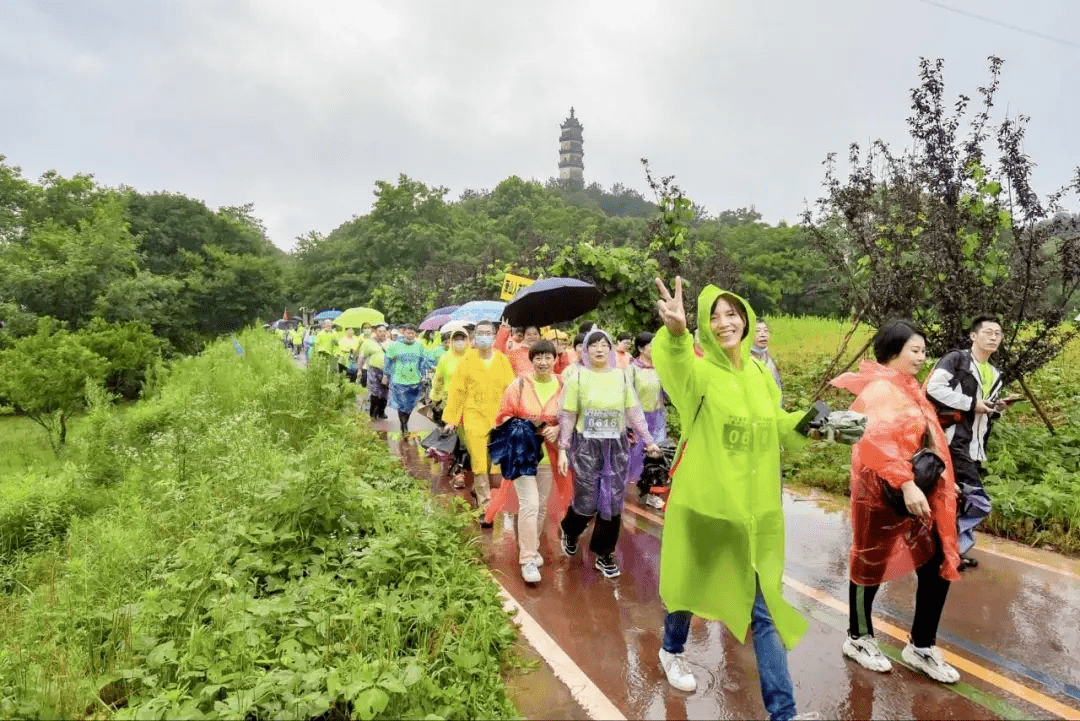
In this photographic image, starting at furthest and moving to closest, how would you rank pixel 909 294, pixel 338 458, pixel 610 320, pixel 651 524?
pixel 610 320
pixel 909 294
pixel 651 524
pixel 338 458

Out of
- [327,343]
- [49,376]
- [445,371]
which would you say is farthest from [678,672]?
[327,343]

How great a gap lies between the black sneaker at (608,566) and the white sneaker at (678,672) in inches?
54.8

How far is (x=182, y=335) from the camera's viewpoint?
2209 cm

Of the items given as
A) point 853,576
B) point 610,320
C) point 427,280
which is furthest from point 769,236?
point 853,576

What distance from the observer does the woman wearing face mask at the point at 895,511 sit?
129 inches

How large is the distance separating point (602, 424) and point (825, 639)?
1910mm

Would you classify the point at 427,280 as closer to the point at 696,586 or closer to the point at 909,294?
the point at 909,294

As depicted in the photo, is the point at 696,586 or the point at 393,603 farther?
the point at 393,603

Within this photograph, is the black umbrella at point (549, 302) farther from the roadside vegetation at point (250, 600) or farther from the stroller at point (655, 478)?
the roadside vegetation at point (250, 600)

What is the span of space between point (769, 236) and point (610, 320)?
2515 cm

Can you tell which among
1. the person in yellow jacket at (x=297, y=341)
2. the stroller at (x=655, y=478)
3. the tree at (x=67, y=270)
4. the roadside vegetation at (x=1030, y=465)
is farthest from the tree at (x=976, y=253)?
the person in yellow jacket at (x=297, y=341)

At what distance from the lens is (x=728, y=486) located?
3.03m

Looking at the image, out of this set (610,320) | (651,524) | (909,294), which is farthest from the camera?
(610,320)

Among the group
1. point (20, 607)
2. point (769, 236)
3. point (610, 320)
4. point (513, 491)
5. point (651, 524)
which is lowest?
point (20, 607)
